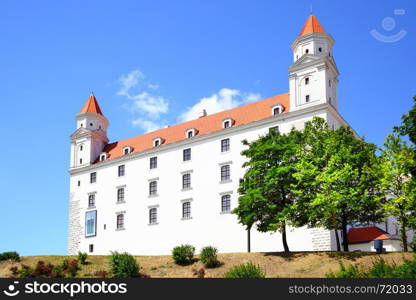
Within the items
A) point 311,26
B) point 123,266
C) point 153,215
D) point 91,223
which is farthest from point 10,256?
point 311,26

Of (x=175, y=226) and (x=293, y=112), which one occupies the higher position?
(x=293, y=112)

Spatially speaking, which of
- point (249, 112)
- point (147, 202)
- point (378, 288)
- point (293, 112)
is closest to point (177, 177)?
point (147, 202)

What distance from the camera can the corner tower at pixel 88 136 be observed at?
6122cm

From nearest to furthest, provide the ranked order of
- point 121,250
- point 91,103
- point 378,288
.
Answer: point 378,288 → point 121,250 → point 91,103

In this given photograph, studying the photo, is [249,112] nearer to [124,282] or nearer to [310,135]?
[310,135]

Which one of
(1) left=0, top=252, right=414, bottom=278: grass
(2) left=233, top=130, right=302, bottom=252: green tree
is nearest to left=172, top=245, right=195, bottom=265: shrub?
(1) left=0, top=252, right=414, bottom=278: grass

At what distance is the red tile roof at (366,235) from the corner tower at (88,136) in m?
30.9

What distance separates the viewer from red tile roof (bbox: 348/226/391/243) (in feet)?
148

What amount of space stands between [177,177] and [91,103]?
60.2 ft

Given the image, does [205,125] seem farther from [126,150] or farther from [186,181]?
[126,150]

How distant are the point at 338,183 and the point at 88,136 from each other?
35467mm

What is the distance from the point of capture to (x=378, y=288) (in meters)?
16.3

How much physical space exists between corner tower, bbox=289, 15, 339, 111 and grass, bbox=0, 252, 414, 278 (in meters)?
16.2

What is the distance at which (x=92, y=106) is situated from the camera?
63.6m
